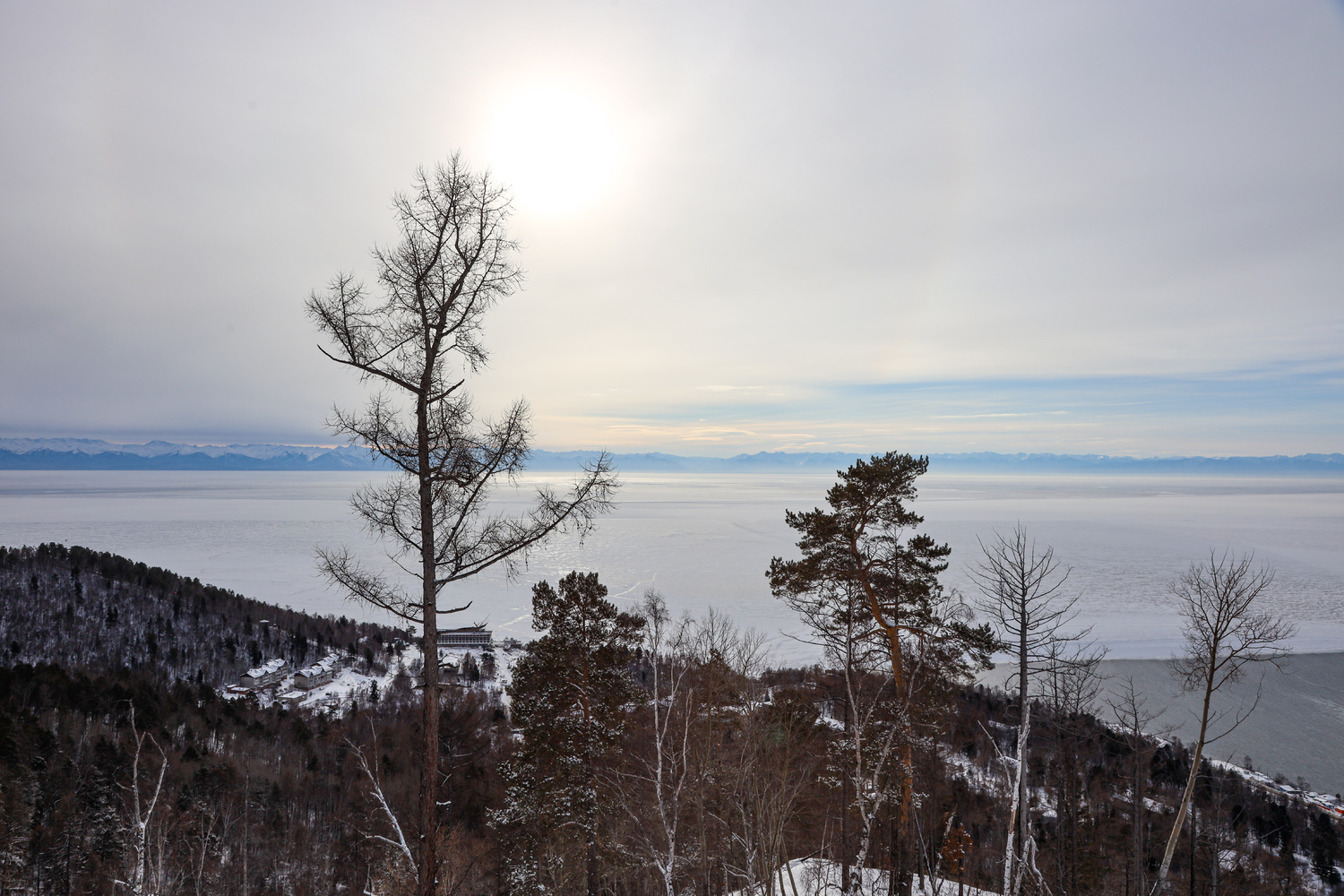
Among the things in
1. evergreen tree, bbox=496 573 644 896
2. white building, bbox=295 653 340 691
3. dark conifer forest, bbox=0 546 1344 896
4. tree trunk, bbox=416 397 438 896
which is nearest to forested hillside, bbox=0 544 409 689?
dark conifer forest, bbox=0 546 1344 896

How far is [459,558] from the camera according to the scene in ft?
23.1

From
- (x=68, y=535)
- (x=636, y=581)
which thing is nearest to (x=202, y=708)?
(x=636, y=581)

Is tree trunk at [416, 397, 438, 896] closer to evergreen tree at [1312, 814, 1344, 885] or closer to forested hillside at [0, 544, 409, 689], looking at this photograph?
evergreen tree at [1312, 814, 1344, 885]

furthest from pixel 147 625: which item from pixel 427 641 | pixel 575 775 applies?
pixel 427 641

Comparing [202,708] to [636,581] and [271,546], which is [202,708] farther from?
[271,546]

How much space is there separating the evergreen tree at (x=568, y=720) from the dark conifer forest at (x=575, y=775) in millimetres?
79

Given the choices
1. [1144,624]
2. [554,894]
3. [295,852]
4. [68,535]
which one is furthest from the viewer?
[68,535]

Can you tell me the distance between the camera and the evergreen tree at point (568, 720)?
16.0 m

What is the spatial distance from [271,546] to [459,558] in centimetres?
14016

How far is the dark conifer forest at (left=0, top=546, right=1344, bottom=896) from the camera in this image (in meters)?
11.3

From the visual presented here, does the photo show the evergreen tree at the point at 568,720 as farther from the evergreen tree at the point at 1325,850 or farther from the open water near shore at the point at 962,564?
the evergreen tree at the point at 1325,850

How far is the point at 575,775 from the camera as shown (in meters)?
15.9

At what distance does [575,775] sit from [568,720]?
138 cm

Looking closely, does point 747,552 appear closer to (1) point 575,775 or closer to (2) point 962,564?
(2) point 962,564
